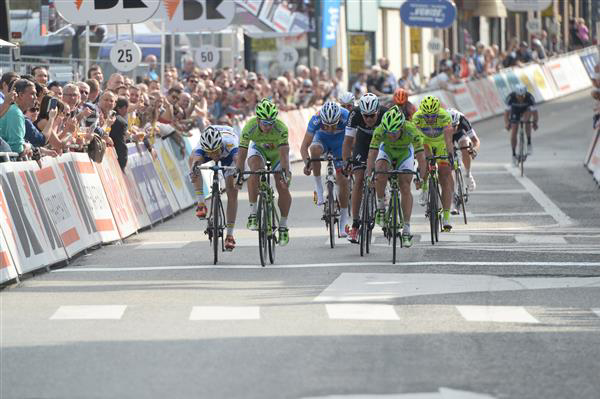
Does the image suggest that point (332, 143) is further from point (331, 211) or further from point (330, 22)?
point (330, 22)

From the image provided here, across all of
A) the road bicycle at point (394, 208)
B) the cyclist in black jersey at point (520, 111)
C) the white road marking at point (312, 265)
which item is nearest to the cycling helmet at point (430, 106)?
the road bicycle at point (394, 208)

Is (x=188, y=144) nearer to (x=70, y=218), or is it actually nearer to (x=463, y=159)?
(x=463, y=159)

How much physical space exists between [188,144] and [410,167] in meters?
10.2

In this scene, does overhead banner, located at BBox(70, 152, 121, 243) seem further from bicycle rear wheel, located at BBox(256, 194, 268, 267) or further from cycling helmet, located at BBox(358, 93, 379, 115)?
cycling helmet, located at BBox(358, 93, 379, 115)

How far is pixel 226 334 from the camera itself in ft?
38.4

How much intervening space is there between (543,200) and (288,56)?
21.8m

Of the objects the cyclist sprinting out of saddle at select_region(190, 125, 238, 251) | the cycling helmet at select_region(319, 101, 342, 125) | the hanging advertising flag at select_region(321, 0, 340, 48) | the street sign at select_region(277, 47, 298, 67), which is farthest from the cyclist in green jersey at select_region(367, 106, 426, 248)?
the hanging advertising flag at select_region(321, 0, 340, 48)

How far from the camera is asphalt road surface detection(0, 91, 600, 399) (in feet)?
31.7

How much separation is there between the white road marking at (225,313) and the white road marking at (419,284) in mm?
848

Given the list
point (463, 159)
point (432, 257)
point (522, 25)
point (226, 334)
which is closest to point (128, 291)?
point (226, 334)

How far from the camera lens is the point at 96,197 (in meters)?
19.4

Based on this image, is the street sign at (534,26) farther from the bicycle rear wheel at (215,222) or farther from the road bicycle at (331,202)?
the bicycle rear wheel at (215,222)

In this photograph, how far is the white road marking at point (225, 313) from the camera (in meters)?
12.7

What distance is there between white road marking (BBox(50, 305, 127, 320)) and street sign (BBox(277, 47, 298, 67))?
1366 inches
